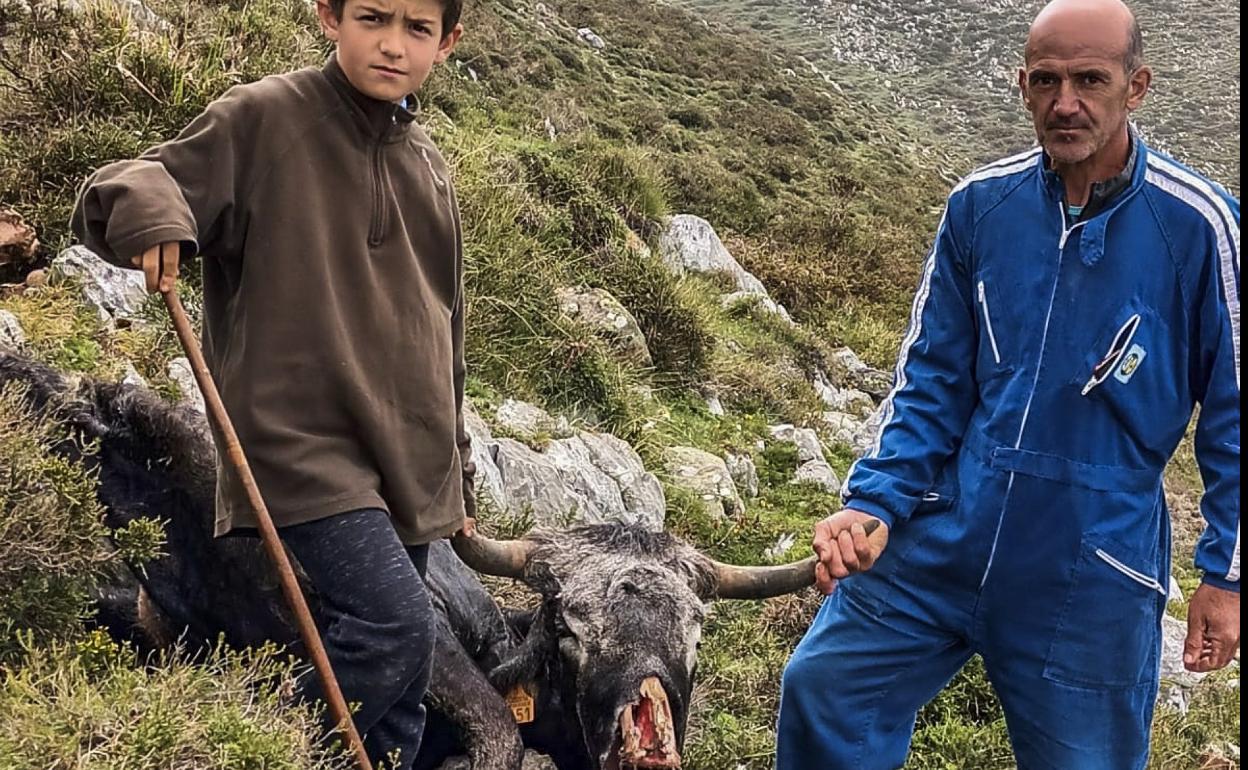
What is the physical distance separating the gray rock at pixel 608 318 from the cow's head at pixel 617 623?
5.93 m

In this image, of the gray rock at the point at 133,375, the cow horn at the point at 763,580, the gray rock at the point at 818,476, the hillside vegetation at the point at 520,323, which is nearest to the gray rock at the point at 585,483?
the hillside vegetation at the point at 520,323

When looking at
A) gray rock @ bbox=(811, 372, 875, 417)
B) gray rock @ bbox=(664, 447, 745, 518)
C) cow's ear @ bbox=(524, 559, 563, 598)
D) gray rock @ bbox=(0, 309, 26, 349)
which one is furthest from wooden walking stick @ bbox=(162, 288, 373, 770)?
gray rock @ bbox=(811, 372, 875, 417)

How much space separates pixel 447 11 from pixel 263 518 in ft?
4.45

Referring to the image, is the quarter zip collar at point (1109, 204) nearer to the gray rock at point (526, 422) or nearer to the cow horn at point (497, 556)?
the cow horn at point (497, 556)

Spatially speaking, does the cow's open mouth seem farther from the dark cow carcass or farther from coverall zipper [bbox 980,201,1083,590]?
coverall zipper [bbox 980,201,1083,590]

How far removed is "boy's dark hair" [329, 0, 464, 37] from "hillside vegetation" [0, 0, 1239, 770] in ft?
4.86

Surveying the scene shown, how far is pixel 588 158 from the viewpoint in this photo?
1542cm

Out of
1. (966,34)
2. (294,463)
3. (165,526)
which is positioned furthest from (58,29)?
(966,34)

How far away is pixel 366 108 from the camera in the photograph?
297cm

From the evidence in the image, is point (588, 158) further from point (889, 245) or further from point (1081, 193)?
point (1081, 193)

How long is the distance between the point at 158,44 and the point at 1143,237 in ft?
23.5

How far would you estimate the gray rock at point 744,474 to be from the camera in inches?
364

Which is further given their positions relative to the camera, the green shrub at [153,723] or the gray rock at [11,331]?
the gray rock at [11,331]

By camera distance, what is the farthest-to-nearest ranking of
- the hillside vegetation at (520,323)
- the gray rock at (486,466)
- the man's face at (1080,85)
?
the gray rock at (486,466)
the man's face at (1080,85)
the hillside vegetation at (520,323)
